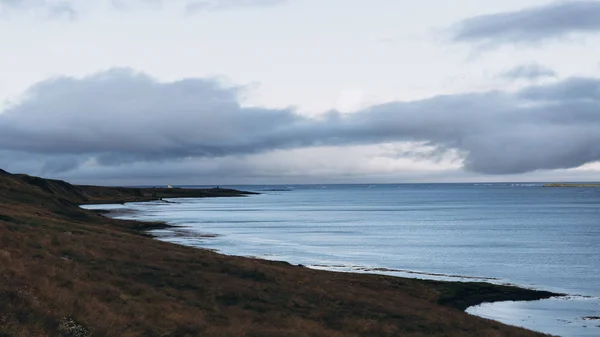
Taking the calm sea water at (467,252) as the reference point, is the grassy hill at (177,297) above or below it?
above

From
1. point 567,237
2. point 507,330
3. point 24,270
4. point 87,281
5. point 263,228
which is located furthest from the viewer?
point 263,228

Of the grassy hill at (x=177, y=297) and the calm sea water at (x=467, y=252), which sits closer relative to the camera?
the grassy hill at (x=177, y=297)

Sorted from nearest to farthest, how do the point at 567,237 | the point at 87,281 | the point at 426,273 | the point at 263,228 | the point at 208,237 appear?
the point at 87,281 < the point at 426,273 < the point at 208,237 < the point at 567,237 < the point at 263,228

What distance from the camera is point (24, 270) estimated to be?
29.3 meters

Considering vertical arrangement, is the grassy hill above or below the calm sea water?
above

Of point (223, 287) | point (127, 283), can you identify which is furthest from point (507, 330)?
point (127, 283)

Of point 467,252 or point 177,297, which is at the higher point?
point 177,297

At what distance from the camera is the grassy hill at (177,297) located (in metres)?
24.3

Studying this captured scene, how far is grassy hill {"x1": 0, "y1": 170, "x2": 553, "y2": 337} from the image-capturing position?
24.3 meters

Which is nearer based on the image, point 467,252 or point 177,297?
point 177,297

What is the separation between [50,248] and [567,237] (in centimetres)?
10504

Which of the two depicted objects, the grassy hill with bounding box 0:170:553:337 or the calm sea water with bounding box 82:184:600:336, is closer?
the grassy hill with bounding box 0:170:553:337

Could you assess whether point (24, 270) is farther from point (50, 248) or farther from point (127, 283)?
point (50, 248)

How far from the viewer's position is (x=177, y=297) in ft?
113
